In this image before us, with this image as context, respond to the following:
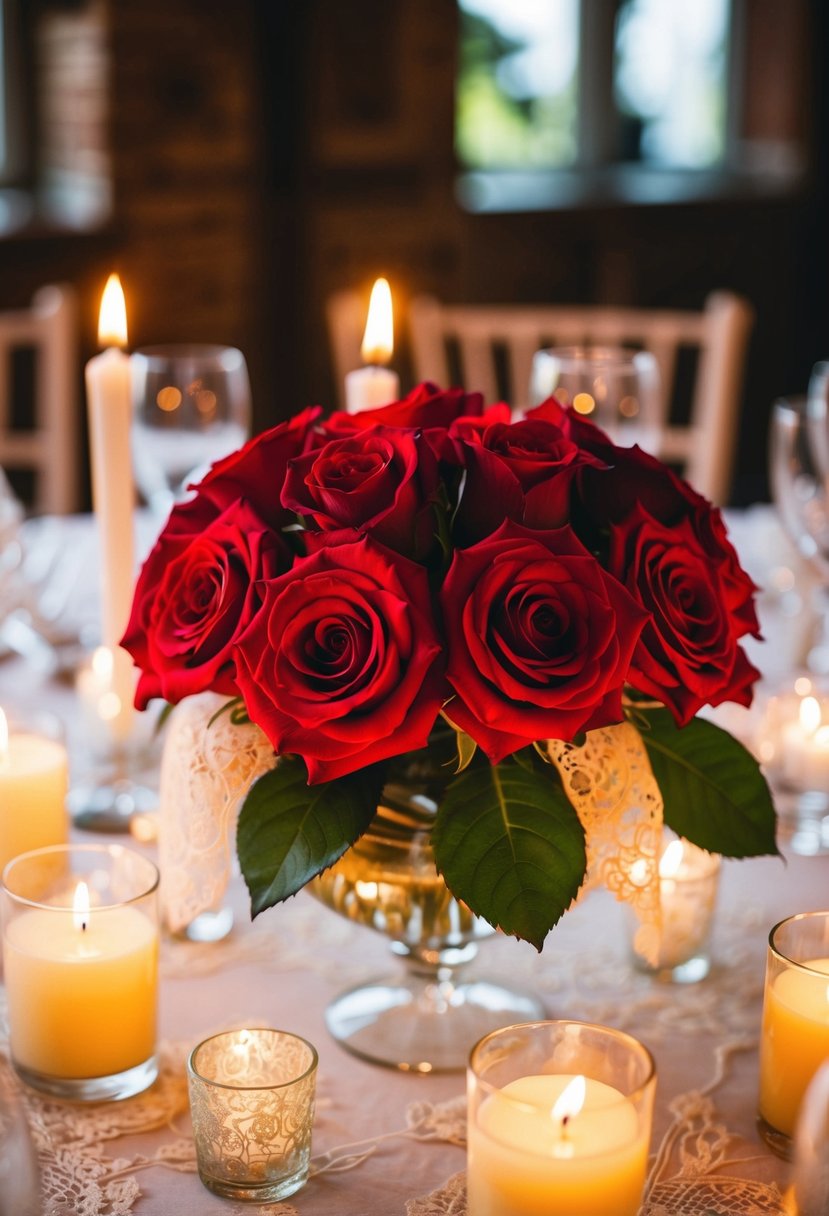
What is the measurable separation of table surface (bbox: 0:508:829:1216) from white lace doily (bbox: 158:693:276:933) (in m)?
0.10

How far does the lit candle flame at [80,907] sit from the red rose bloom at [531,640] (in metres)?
0.23

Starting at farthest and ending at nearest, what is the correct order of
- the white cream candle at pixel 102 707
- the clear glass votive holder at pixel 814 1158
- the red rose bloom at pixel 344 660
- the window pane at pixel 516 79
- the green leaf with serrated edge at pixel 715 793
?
the window pane at pixel 516 79
the white cream candle at pixel 102 707
the green leaf with serrated edge at pixel 715 793
the red rose bloom at pixel 344 660
the clear glass votive holder at pixel 814 1158

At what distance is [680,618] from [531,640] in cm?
9

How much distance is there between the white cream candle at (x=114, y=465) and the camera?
0.98 m

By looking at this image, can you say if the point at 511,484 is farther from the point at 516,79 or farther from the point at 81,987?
the point at 516,79

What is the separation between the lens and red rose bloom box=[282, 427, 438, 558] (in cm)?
70

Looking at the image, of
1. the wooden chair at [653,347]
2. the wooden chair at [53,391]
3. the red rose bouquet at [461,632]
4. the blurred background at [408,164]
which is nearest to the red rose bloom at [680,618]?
the red rose bouquet at [461,632]

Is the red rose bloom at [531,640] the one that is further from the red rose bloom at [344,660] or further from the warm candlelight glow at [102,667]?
the warm candlelight glow at [102,667]


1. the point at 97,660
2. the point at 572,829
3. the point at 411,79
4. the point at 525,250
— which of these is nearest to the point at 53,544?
the point at 97,660

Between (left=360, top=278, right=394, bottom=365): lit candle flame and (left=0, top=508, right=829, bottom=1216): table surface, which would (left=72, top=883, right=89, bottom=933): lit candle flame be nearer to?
(left=0, top=508, right=829, bottom=1216): table surface

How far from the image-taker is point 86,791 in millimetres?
1113

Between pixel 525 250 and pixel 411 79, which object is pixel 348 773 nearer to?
pixel 411 79

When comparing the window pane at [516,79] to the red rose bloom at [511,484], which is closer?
the red rose bloom at [511,484]

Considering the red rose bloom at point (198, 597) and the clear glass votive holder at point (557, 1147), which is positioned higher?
the red rose bloom at point (198, 597)
